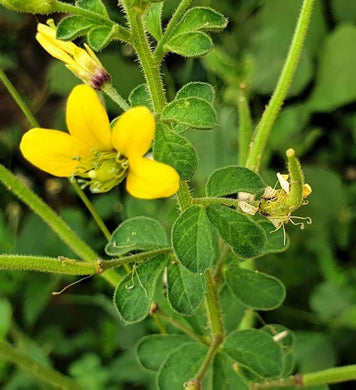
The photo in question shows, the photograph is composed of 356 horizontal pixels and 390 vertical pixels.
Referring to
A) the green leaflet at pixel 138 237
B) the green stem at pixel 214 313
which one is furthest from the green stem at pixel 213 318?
the green leaflet at pixel 138 237

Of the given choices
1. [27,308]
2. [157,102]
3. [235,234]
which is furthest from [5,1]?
[27,308]

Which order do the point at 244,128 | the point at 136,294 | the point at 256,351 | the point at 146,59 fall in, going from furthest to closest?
the point at 244,128
the point at 256,351
the point at 136,294
the point at 146,59

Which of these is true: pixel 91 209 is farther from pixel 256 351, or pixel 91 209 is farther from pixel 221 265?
pixel 256 351

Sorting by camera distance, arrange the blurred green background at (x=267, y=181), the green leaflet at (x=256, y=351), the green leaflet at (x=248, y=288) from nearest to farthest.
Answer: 1. the green leaflet at (x=256, y=351)
2. the green leaflet at (x=248, y=288)
3. the blurred green background at (x=267, y=181)

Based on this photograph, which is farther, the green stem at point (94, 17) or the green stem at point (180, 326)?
the green stem at point (180, 326)

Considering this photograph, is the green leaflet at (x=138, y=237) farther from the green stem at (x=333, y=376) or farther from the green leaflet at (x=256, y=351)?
the green stem at (x=333, y=376)

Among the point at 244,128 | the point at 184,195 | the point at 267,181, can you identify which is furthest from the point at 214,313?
the point at 267,181
